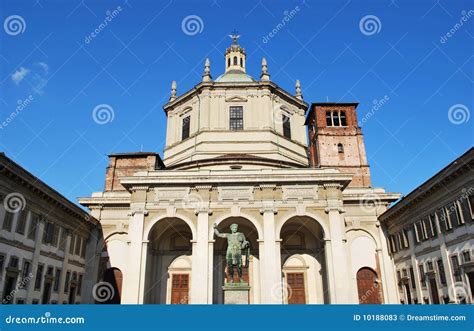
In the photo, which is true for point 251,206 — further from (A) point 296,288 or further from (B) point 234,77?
(B) point 234,77

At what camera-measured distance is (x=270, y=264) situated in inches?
843

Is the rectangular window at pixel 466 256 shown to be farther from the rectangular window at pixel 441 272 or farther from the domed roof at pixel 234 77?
the domed roof at pixel 234 77

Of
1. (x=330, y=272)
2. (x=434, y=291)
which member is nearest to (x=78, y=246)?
(x=330, y=272)

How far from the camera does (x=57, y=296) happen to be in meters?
22.9

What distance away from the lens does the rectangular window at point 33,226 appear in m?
20.2

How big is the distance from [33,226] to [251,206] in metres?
12.9

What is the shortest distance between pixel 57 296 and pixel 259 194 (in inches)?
572

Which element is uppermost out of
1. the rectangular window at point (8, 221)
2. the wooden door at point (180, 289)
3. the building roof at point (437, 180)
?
the building roof at point (437, 180)

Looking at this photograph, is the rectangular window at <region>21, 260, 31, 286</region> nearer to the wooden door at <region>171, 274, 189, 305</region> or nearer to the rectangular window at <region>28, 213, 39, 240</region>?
the rectangular window at <region>28, 213, 39, 240</region>

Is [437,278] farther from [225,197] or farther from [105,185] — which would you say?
[105,185]

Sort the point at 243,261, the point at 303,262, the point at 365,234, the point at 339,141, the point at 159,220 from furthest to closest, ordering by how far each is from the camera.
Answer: the point at 339,141 < the point at 365,234 < the point at 303,262 < the point at 243,261 < the point at 159,220

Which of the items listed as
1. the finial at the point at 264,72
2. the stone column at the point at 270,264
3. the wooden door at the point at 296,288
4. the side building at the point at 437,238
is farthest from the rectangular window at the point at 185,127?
the side building at the point at 437,238

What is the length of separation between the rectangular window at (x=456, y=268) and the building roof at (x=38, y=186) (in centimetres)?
2305

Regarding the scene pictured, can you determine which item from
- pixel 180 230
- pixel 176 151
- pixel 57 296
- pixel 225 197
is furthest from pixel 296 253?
pixel 57 296
